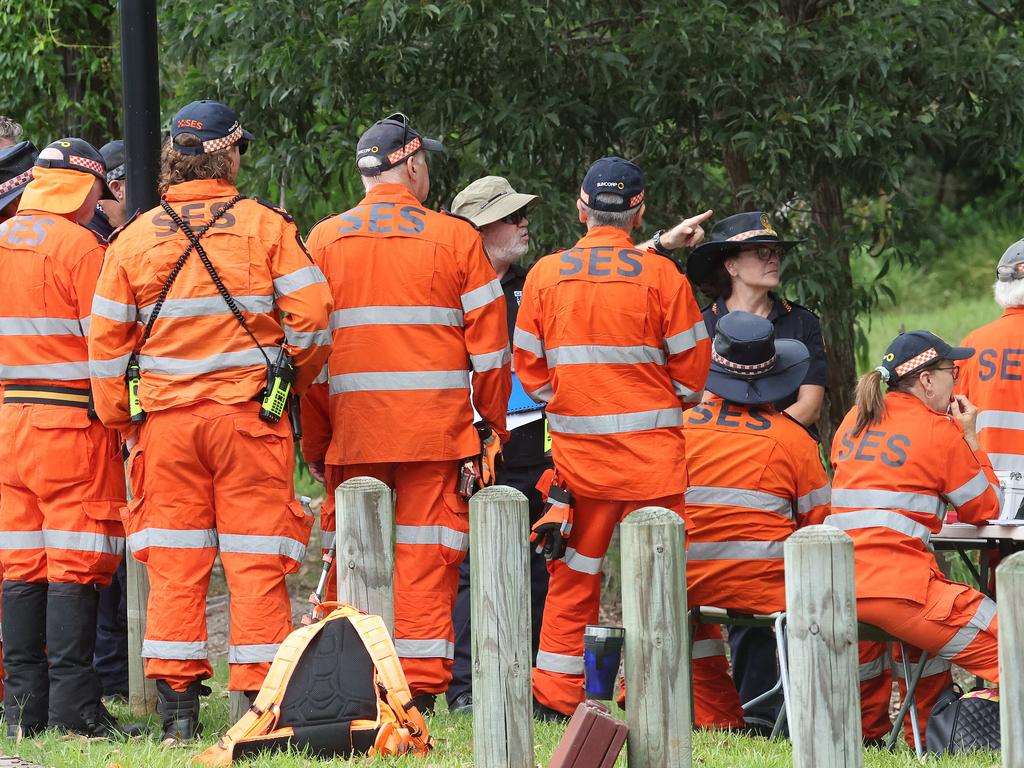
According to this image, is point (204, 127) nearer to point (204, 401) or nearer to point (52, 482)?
point (204, 401)

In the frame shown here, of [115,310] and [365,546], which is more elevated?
[115,310]

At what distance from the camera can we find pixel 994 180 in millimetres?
21734

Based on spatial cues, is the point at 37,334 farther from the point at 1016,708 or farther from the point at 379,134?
the point at 1016,708

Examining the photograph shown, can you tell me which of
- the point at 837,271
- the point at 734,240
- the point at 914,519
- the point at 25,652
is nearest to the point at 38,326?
the point at 25,652

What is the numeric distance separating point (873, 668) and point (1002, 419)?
1.40 m

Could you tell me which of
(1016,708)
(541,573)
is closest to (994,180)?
(541,573)

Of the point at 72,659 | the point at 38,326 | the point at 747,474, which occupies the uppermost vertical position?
the point at 38,326

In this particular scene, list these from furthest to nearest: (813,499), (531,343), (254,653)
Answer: (813,499)
(531,343)
(254,653)

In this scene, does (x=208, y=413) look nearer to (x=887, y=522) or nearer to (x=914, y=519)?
(x=887, y=522)

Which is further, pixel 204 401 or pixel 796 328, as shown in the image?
pixel 796 328

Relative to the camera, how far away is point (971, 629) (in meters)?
5.41

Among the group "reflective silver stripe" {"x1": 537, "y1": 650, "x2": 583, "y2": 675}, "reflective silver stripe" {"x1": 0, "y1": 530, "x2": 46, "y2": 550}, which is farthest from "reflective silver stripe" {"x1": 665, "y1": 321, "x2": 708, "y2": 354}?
"reflective silver stripe" {"x1": 0, "y1": 530, "x2": 46, "y2": 550}

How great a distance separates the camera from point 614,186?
593 cm

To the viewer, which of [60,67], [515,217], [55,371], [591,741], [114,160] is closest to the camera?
[591,741]
